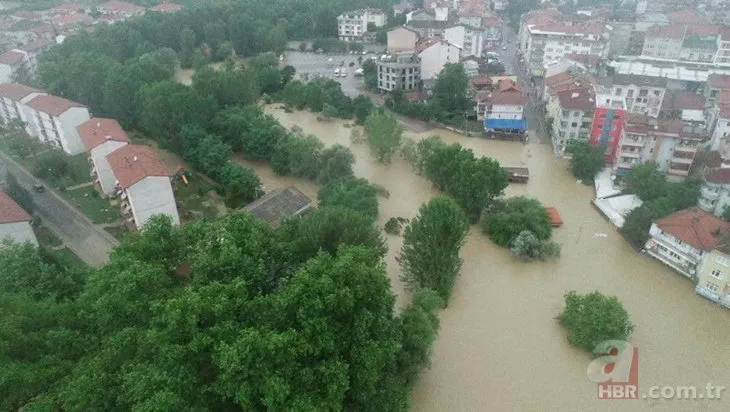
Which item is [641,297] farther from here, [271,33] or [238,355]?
[271,33]

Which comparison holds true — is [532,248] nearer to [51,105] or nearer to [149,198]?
[149,198]

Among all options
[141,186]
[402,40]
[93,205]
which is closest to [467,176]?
[141,186]

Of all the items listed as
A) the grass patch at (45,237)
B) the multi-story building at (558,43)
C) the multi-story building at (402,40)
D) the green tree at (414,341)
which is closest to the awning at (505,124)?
the multi-story building at (558,43)

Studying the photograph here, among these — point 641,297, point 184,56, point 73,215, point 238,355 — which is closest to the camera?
point 238,355

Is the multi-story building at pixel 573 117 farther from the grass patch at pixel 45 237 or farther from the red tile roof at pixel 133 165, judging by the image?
the grass patch at pixel 45 237

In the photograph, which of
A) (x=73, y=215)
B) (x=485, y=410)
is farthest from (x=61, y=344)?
(x=73, y=215)

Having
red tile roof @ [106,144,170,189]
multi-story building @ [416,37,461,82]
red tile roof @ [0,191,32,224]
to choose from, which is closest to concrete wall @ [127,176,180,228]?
red tile roof @ [106,144,170,189]

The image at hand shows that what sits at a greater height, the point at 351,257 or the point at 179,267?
the point at 351,257
